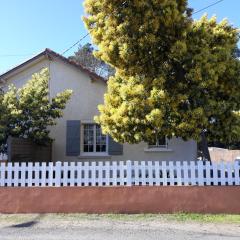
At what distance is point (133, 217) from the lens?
32.8 feet

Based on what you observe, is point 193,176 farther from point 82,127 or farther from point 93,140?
point 82,127

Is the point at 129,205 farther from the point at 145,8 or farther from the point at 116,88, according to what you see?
the point at 145,8

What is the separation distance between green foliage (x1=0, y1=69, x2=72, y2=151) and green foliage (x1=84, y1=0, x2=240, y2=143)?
2.21 m

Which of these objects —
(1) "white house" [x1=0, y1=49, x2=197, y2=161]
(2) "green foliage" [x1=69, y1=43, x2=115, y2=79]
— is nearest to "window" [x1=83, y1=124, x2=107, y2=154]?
(1) "white house" [x1=0, y1=49, x2=197, y2=161]

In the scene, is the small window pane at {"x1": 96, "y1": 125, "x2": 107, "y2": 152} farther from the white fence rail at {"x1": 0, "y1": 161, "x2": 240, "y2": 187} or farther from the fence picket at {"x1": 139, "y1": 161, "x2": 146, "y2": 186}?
the fence picket at {"x1": 139, "y1": 161, "x2": 146, "y2": 186}

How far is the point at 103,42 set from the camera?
1199 cm

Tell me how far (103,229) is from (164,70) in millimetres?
5304

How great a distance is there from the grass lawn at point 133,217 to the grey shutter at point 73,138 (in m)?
5.42

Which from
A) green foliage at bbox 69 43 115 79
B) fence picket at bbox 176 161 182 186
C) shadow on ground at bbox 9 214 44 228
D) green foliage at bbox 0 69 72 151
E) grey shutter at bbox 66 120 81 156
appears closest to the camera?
shadow on ground at bbox 9 214 44 228

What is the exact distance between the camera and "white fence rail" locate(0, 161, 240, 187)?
10367 millimetres

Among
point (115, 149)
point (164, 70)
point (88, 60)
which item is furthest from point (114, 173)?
point (88, 60)

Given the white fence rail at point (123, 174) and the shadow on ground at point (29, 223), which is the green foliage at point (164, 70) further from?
the shadow on ground at point (29, 223)

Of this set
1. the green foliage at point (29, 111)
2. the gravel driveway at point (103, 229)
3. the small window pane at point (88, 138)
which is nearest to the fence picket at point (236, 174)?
the gravel driveway at point (103, 229)

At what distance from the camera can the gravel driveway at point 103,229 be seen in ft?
26.6
